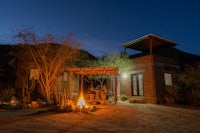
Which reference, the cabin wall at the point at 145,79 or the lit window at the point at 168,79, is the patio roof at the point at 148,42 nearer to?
the cabin wall at the point at 145,79

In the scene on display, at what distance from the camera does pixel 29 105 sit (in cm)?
1085

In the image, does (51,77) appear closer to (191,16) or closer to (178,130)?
(178,130)

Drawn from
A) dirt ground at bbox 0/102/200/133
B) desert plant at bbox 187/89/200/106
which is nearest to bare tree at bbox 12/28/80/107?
dirt ground at bbox 0/102/200/133

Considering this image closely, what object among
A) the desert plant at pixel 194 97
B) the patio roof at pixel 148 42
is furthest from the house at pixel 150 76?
the desert plant at pixel 194 97

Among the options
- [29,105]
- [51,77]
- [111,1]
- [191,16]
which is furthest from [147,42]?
[191,16]

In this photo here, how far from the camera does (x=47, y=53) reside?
1352 cm

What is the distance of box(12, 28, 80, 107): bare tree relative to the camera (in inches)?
507

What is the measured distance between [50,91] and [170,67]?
10535 mm

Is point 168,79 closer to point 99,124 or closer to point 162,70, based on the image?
point 162,70

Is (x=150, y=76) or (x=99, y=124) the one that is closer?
(x=99, y=124)

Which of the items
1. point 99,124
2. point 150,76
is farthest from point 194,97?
point 99,124

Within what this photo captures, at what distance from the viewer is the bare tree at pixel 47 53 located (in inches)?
507

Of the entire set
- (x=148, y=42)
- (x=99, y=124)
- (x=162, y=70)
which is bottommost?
(x=99, y=124)

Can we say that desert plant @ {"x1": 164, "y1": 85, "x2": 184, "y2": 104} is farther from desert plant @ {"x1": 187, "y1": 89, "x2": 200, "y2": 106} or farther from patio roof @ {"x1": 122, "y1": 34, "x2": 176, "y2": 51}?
patio roof @ {"x1": 122, "y1": 34, "x2": 176, "y2": 51}
